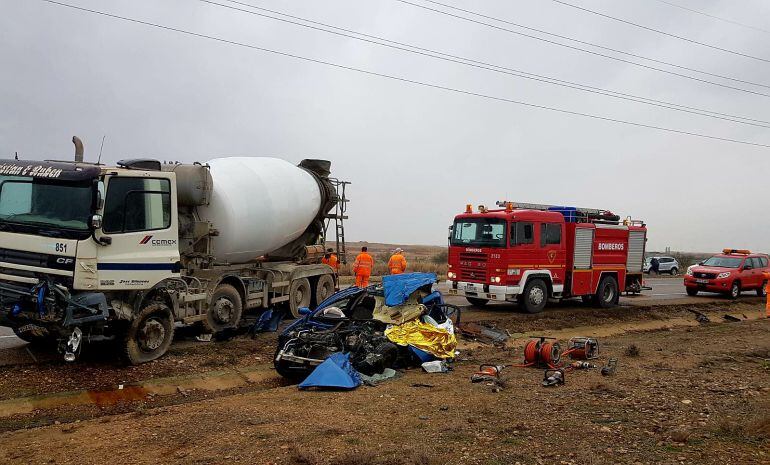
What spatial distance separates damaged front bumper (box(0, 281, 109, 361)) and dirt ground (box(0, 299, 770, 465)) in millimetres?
661

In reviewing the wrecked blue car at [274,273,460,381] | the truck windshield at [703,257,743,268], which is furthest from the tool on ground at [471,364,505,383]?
the truck windshield at [703,257,743,268]

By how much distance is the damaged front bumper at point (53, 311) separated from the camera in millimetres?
7562

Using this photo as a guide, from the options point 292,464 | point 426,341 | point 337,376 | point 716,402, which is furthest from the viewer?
point 426,341

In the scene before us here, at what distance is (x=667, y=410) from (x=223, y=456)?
466 centimetres

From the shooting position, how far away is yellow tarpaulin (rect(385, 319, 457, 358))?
8719 millimetres

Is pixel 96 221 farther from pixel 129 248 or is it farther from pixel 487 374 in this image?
pixel 487 374

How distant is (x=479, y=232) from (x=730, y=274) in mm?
12222

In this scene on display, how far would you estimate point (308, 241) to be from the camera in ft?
48.0

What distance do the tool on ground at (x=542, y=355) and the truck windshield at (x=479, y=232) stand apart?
19.6 feet

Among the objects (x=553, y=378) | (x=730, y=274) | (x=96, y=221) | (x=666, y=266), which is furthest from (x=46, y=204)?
(x=666, y=266)

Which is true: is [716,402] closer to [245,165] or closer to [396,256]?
[245,165]

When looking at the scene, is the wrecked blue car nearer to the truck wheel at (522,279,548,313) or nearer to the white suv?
the truck wheel at (522,279,548,313)

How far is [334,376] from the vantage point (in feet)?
24.5

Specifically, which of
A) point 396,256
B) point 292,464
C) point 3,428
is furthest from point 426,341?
point 396,256
